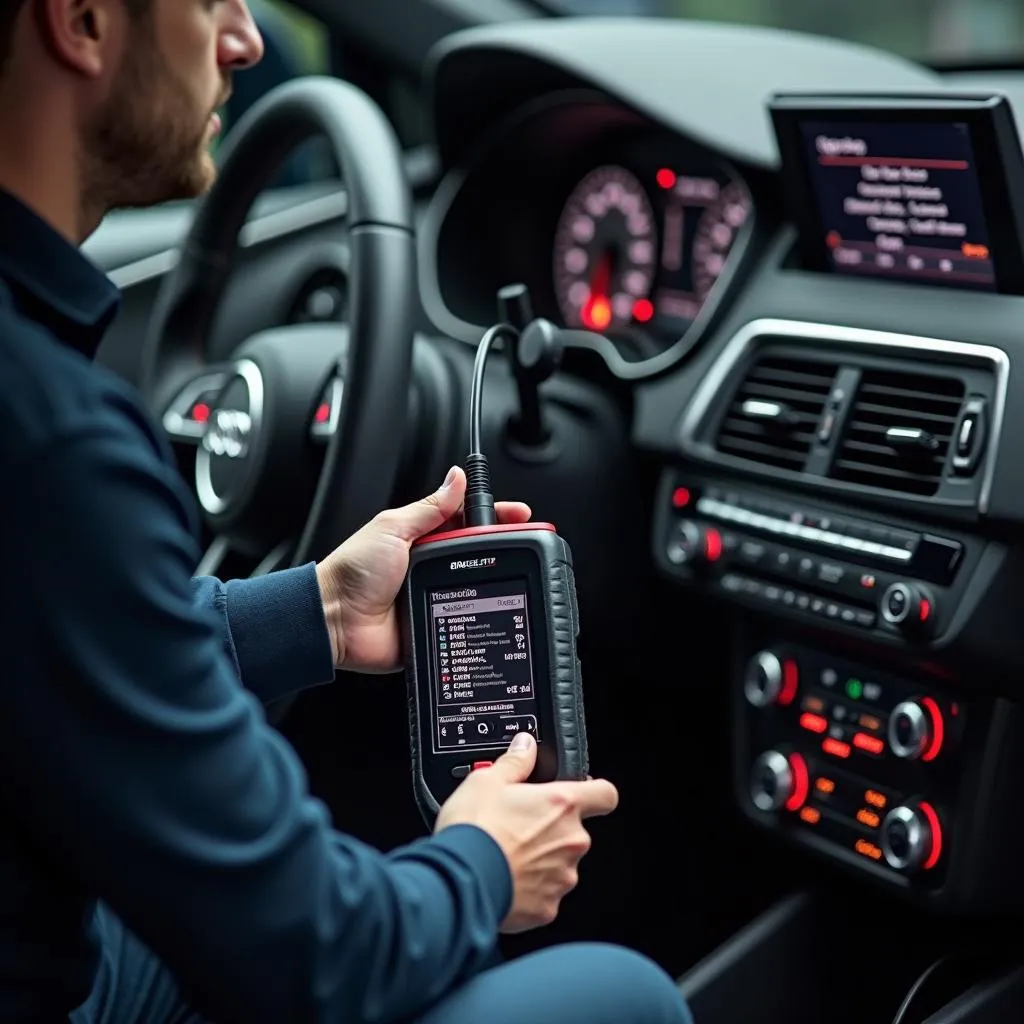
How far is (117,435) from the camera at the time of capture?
2.59 ft

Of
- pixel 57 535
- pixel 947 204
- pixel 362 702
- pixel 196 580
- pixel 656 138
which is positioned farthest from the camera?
pixel 656 138

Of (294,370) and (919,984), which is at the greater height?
(294,370)

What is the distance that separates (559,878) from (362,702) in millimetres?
730

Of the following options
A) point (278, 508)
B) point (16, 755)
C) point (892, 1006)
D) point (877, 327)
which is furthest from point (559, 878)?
point (892, 1006)

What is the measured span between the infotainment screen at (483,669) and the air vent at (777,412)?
540 millimetres

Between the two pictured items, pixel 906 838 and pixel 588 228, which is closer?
pixel 906 838

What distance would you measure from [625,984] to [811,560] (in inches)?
27.0

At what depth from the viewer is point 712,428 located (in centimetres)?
169

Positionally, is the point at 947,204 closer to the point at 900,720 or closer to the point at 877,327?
the point at 877,327

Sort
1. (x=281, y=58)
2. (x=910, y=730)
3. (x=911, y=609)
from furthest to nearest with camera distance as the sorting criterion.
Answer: (x=281, y=58) < (x=910, y=730) < (x=911, y=609)

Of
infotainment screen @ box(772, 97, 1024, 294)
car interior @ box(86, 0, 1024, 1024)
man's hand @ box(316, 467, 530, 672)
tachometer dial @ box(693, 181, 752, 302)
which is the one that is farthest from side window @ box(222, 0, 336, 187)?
man's hand @ box(316, 467, 530, 672)

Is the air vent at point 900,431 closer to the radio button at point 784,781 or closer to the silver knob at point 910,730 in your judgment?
the silver knob at point 910,730

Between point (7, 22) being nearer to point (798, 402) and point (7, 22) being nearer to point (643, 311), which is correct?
point (798, 402)

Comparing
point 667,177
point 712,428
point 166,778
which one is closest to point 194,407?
point 712,428
